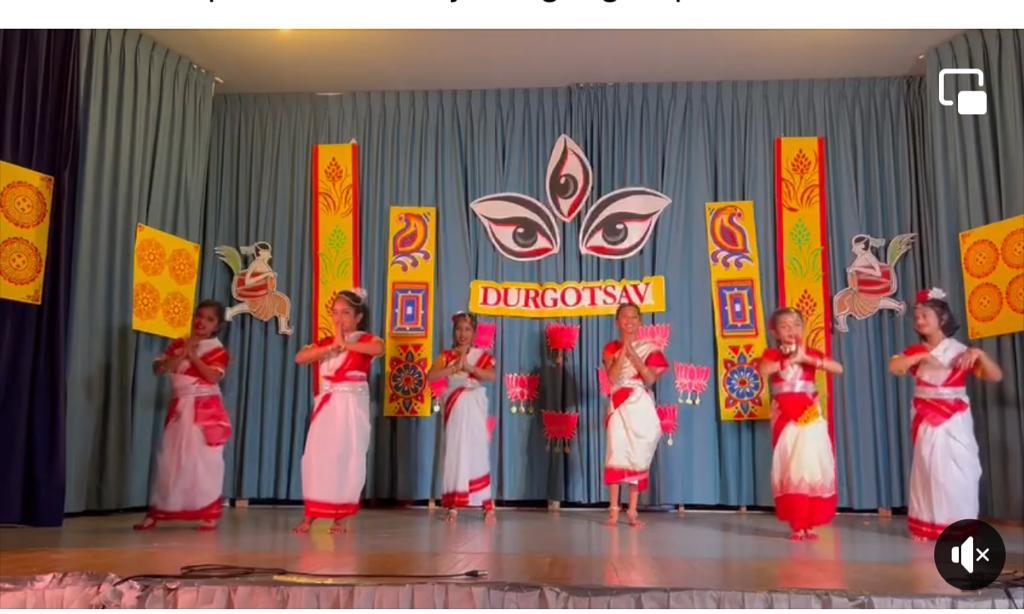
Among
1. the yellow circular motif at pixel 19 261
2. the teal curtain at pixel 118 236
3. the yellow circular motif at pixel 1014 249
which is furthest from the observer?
the teal curtain at pixel 118 236

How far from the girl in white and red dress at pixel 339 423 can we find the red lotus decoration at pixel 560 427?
171 centimetres

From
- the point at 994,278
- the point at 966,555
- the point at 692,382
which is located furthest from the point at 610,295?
the point at 966,555

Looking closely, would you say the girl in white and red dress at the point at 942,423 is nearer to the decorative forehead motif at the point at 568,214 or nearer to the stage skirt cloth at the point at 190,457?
the decorative forehead motif at the point at 568,214

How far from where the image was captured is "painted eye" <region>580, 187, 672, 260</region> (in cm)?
567

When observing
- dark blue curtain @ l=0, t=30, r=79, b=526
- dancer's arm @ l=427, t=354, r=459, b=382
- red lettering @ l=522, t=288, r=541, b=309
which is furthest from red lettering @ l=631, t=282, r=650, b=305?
dark blue curtain @ l=0, t=30, r=79, b=526

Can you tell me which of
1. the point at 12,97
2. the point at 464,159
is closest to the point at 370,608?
the point at 12,97

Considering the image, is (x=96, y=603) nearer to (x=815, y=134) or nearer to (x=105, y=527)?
(x=105, y=527)

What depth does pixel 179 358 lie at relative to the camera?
4160mm

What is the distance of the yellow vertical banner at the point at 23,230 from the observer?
3.93 m

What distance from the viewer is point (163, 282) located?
5090 millimetres

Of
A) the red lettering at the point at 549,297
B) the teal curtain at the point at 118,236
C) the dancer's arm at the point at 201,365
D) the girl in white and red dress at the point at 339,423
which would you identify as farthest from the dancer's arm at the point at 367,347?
the red lettering at the point at 549,297

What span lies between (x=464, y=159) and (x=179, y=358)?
252 centimetres

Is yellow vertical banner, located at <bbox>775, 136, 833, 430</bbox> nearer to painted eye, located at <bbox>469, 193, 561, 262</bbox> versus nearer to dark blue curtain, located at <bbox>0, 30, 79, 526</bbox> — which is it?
painted eye, located at <bbox>469, 193, 561, 262</bbox>

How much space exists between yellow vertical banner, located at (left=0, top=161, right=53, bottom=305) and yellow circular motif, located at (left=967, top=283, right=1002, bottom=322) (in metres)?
4.28
